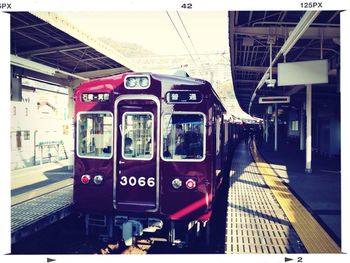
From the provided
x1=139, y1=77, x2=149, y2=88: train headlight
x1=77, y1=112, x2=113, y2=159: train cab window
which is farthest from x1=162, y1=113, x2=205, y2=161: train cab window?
x1=77, y1=112, x2=113, y2=159: train cab window

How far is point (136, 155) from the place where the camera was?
13.6 feet

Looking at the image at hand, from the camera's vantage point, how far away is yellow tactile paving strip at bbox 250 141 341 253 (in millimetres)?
4133

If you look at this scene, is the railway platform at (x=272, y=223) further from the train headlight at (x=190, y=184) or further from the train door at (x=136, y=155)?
the train door at (x=136, y=155)

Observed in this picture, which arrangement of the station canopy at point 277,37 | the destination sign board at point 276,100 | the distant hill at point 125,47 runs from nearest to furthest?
the station canopy at point 277,37 < the distant hill at point 125,47 < the destination sign board at point 276,100

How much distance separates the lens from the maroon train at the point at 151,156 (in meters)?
4.05

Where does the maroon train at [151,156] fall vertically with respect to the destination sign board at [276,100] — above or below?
below

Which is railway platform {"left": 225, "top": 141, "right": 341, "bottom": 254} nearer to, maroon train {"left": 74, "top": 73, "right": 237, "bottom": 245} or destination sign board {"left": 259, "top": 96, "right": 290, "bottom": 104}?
maroon train {"left": 74, "top": 73, "right": 237, "bottom": 245}

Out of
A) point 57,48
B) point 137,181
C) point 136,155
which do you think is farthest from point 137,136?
point 57,48

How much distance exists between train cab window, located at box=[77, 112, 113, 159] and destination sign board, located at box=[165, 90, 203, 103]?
0.88 meters

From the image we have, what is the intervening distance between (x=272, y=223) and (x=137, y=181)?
8.38 feet

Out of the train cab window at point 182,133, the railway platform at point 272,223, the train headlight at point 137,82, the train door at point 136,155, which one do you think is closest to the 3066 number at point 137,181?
the train door at point 136,155

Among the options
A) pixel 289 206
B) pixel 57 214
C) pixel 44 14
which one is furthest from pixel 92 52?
pixel 289 206

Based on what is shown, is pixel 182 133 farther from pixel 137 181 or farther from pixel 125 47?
pixel 125 47
